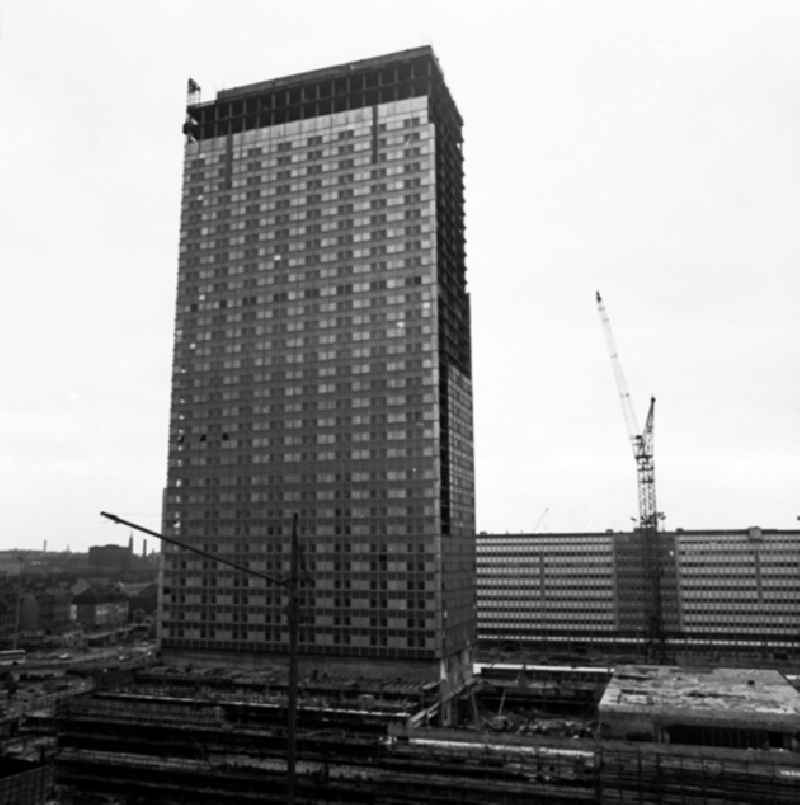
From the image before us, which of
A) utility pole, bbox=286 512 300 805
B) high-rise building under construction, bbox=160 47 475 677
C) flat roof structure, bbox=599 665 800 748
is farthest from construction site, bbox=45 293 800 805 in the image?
utility pole, bbox=286 512 300 805

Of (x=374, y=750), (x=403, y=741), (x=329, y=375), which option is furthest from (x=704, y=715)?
(x=329, y=375)

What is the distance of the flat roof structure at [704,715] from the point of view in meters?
111

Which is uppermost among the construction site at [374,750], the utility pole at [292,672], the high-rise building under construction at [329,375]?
the high-rise building under construction at [329,375]

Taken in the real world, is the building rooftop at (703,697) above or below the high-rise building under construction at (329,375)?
below

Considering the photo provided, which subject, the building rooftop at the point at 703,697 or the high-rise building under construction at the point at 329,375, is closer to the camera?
the building rooftop at the point at 703,697

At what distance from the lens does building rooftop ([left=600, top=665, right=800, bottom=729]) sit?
112m

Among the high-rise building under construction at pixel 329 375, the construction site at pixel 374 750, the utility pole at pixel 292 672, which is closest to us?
the utility pole at pixel 292 672

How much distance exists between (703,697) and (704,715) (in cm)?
1103

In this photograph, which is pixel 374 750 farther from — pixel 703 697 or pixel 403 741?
pixel 703 697

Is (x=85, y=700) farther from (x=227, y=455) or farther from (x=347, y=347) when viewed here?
(x=347, y=347)

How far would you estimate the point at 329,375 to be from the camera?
154125 mm

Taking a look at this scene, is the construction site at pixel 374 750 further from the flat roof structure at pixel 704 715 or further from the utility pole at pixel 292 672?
the utility pole at pixel 292 672

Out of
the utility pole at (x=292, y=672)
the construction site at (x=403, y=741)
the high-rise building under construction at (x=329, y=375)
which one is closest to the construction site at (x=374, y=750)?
the construction site at (x=403, y=741)

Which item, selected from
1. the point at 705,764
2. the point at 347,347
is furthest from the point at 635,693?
the point at 347,347
